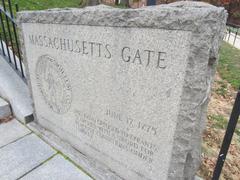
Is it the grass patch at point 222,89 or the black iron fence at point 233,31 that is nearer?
the black iron fence at point 233,31

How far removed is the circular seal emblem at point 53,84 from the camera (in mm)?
2325

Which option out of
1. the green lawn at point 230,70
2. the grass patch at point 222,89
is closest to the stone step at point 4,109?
the grass patch at point 222,89

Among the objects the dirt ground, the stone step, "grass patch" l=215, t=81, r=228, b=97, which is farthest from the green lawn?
the stone step

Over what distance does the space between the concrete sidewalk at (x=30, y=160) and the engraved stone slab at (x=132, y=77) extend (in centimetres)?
27

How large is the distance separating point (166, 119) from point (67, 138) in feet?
4.77

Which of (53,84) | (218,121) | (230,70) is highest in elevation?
(53,84)

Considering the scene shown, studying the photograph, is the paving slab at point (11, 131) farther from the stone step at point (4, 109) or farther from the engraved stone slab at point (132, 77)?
the engraved stone slab at point (132, 77)

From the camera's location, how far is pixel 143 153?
1.85 metres

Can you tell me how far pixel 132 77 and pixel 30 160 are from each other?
5.12 feet

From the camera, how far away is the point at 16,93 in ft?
10.3

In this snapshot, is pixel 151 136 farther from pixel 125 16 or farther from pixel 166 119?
pixel 125 16

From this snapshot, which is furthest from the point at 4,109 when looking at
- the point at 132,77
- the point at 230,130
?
the point at 230,130

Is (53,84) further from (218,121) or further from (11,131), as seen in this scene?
(218,121)

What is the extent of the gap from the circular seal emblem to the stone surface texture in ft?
1.69
